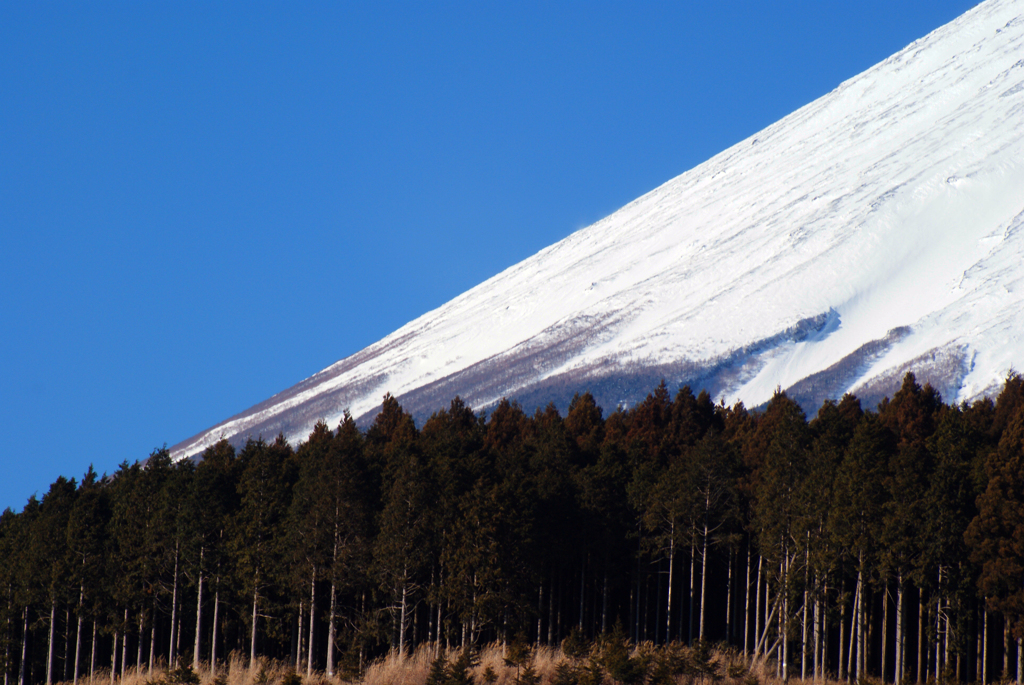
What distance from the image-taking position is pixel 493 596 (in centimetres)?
4212

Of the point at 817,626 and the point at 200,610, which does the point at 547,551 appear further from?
the point at 200,610

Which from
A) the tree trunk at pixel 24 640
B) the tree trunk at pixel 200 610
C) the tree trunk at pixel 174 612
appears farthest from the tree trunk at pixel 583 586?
the tree trunk at pixel 24 640

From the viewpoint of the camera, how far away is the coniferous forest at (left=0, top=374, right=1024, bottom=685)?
4112cm

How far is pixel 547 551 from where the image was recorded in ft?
157

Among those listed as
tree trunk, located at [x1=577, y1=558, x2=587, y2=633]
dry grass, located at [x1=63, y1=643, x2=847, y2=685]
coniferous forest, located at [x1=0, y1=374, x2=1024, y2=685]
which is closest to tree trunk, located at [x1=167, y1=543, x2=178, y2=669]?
coniferous forest, located at [x1=0, y1=374, x2=1024, y2=685]

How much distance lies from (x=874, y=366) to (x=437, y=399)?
204 feet

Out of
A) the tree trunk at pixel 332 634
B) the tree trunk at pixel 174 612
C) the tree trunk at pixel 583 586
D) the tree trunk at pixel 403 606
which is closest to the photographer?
the tree trunk at pixel 403 606

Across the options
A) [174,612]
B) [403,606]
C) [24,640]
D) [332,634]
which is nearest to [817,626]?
[403,606]

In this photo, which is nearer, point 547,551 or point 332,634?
point 332,634

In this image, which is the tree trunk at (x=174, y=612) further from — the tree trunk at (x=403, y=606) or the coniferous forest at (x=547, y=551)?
the tree trunk at (x=403, y=606)

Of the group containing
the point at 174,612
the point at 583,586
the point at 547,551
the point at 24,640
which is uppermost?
the point at 547,551

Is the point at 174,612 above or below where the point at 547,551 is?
below

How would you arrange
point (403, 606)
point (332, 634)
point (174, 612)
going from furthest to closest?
point (174, 612) < point (332, 634) < point (403, 606)

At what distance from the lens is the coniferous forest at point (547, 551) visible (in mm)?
41125
